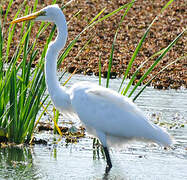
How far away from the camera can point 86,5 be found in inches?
767

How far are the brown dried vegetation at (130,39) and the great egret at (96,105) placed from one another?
10.9 feet

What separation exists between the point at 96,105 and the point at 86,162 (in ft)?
2.39

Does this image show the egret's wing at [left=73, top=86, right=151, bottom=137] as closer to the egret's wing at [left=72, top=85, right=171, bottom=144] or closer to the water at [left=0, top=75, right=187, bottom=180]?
the egret's wing at [left=72, top=85, right=171, bottom=144]

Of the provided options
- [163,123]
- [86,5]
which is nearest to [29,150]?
[163,123]

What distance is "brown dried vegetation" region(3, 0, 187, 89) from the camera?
1228 centimetres

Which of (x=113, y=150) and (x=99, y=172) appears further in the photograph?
(x=113, y=150)

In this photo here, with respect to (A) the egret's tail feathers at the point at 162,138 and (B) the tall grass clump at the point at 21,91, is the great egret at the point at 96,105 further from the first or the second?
→ (B) the tall grass clump at the point at 21,91

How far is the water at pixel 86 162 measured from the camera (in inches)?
241

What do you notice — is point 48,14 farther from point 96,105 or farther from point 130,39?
point 130,39

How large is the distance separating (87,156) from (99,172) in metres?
0.48

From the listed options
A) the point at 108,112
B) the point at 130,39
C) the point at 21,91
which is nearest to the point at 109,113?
the point at 108,112

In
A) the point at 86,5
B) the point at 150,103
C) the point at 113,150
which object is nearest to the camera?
the point at 113,150

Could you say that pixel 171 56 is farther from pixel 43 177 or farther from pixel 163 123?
pixel 43 177

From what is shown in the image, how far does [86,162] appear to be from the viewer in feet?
21.4
